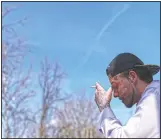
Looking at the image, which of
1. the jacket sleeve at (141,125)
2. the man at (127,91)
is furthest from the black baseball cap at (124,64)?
the jacket sleeve at (141,125)

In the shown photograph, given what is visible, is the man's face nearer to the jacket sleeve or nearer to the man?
the man

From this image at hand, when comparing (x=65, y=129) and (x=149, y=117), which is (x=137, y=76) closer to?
(x=149, y=117)

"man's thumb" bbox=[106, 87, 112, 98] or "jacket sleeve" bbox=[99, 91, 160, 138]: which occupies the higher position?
"man's thumb" bbox=[106, 87, 112, 98]

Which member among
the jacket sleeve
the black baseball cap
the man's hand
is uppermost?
the black baseball cap

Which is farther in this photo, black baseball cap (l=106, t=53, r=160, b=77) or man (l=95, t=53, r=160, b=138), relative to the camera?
black baseball cap (l=106, t=53, r=160, b=77)

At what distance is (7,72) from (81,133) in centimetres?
618

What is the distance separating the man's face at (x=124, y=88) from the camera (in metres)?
1.66

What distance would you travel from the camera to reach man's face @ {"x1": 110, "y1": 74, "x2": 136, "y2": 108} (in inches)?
65.5

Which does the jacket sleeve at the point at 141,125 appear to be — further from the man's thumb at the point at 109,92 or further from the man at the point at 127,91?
the man's thumb at the point at 109,92

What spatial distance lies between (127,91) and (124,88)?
2 centimetres

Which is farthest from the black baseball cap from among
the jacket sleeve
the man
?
the jacket sleeve

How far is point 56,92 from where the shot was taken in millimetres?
11789

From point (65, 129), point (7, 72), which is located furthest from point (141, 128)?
point (65, 129)

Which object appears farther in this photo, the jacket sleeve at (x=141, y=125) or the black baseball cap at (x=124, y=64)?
the black baseball cap at (x=124, y=64)
